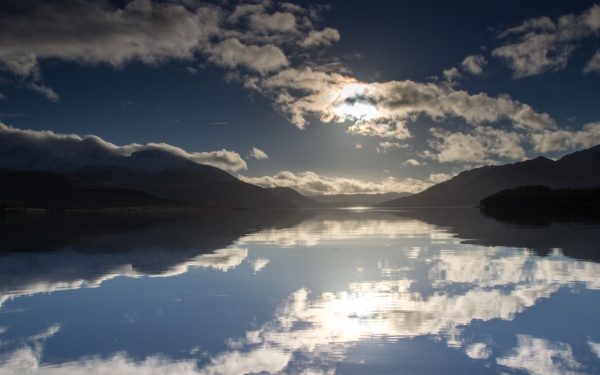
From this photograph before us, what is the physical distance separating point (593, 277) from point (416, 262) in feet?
35.4

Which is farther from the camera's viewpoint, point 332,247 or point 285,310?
point 332,247

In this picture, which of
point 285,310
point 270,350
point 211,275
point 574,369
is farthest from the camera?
point 211,275

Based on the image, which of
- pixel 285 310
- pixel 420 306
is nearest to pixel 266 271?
pixel 285 310

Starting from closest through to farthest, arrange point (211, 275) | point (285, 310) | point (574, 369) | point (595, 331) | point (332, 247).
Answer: point (574, 369) → point (595, 331) → point (285, 310) → point (211, 275) → point (332, 247)

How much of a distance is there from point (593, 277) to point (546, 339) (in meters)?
13.8

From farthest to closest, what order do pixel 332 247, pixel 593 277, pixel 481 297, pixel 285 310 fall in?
pixel 332 247 < pixel 593 277 < pixel 481 297 < pixel 285 310

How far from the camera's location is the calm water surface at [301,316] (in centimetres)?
1363

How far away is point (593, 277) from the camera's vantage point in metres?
26.5

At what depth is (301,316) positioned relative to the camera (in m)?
18.6

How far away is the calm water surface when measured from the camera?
44.7ft

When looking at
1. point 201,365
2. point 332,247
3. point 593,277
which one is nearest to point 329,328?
point 201,365

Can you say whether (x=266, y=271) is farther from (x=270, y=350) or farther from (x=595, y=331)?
(x=595, y=331)

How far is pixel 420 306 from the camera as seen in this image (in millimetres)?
19984

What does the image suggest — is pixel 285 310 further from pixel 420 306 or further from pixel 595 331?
pixel 595 331
